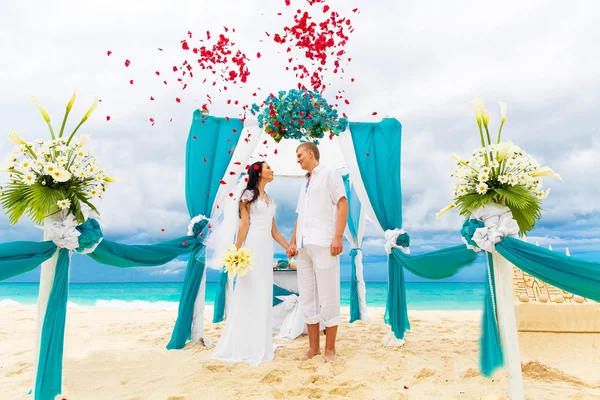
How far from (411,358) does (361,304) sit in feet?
6.23

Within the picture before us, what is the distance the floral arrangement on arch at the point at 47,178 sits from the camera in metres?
2.57

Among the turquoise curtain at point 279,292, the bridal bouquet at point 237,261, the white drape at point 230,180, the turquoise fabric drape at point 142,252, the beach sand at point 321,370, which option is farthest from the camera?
the turquoise curtain at point 279,292

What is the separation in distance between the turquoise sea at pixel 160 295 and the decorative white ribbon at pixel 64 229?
11.6 meters

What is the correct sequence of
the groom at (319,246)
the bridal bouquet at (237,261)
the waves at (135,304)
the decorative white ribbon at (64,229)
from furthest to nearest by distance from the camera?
1. the waves at (135,304)
2. the groom at (319,246)
3. the bridal bouquet at (237,261)
4. the decorative white ribbon at (64,229)

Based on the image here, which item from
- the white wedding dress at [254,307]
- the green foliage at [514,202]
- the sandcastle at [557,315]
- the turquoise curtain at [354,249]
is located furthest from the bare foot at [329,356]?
the turquoise curtain at [354,249]

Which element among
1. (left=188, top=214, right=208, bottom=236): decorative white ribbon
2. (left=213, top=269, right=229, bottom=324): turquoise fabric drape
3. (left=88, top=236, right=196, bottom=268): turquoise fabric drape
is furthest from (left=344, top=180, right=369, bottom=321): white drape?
(left=88, top=236, right=196, bottom=268): turquoise fabric drape

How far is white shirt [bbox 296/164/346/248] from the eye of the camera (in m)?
3.58

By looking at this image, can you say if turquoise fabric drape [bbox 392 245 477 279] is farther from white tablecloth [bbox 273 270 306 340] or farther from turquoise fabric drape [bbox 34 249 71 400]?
turquoise fabric drape [bbox 34 249 71 400]

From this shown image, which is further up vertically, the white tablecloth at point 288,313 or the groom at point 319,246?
the groom at point 319,246

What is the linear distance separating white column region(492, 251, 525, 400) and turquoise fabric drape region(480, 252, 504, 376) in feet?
0.11

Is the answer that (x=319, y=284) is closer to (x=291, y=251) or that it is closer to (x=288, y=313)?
(x=291, y=251)

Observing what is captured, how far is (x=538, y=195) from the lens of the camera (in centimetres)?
262

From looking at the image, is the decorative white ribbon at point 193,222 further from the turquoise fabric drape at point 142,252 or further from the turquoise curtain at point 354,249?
the turquoise curtain at point 354,249

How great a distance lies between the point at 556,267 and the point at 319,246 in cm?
174
